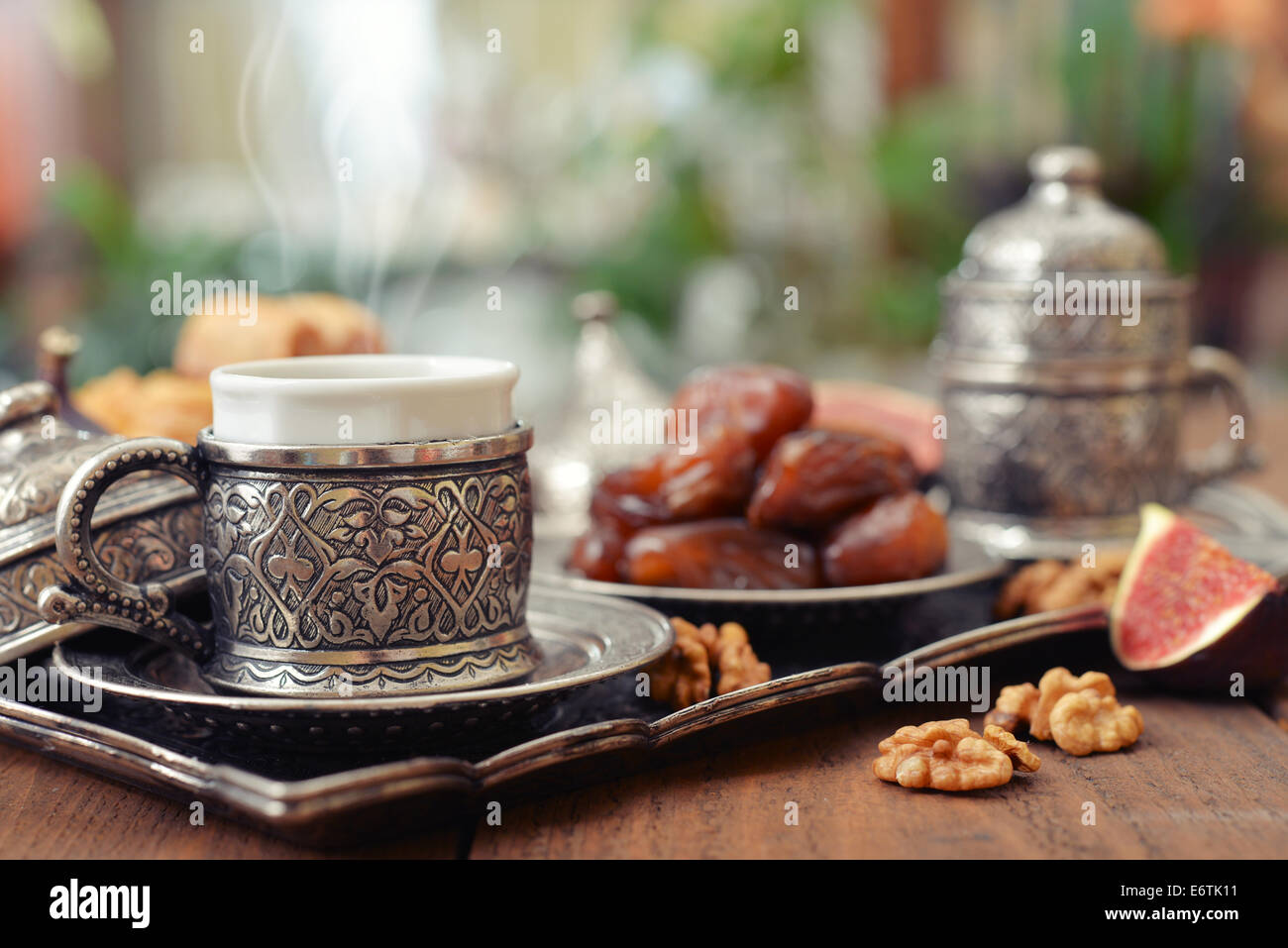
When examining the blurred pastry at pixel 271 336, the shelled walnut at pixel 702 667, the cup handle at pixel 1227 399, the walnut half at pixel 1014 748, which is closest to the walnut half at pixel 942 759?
the walnut half at pixel 1014 748

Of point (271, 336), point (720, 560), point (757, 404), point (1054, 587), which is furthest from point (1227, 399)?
point (271, 336)

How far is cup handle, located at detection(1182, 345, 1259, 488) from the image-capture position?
1766mm

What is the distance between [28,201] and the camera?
533cm

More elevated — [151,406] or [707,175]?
[707,175]

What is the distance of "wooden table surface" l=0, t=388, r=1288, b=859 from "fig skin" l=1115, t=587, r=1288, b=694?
0.35 ft

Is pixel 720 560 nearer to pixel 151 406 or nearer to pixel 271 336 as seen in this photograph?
pixel 151 406

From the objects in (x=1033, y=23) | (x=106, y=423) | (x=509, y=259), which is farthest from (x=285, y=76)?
(x=106, y=423)

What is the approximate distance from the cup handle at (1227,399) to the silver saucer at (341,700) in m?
0.94

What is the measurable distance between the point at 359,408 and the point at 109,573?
0.27m

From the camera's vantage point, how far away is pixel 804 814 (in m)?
1.03

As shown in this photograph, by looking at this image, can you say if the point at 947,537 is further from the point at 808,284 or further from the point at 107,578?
the point at 808,284

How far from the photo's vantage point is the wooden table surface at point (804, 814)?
96 cm

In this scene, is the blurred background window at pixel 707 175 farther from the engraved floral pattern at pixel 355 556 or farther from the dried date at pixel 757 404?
the engraved floral pattern at pixel 355 556

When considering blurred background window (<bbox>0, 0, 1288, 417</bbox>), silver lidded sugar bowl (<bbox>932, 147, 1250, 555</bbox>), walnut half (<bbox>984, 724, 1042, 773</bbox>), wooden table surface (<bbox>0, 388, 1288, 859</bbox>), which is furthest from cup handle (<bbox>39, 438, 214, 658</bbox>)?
blurred background window (<bbox>0, 0, 1288, 417</bbox>)
